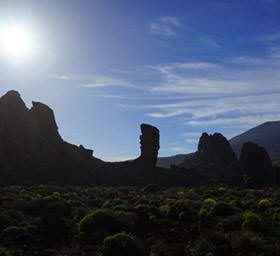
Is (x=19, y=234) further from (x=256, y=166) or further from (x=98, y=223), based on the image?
(x=256, y=166)

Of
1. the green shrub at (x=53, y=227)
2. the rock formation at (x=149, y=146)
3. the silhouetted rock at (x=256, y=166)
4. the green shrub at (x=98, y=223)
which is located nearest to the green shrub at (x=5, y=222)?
the green shrub at (x=53, y=227)

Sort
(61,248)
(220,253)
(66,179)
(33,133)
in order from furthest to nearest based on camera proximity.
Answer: (33,133)
(66,179)
(61,248)
(220,253)

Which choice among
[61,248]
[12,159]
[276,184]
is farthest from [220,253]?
[276,184]

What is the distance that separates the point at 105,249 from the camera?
1711cm

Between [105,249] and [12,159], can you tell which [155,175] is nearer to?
[12,159]

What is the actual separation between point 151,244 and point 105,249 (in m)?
3.09

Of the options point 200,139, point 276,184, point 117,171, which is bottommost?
point 276,184

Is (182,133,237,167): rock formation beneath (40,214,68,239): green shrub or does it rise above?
above

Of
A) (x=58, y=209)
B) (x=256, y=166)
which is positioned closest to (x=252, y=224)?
(x=58, y=209)

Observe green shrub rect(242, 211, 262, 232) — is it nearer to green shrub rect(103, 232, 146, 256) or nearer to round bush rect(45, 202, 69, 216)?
green shrub rect(103, 232, 146, 256)

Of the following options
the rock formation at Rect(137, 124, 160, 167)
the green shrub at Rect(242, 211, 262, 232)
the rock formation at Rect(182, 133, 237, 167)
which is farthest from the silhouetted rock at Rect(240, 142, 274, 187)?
the green shrub at Rect(242, 211, 262, 232)

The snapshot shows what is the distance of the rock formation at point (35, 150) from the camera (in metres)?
83.8

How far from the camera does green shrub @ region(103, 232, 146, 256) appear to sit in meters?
16.5

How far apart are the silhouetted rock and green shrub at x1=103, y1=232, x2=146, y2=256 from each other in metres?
85.6
